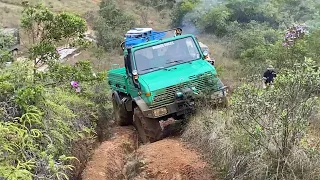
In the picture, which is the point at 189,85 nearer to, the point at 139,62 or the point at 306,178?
the point at 139,62

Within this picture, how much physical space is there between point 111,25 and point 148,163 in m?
23.9

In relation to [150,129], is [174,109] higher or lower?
higher

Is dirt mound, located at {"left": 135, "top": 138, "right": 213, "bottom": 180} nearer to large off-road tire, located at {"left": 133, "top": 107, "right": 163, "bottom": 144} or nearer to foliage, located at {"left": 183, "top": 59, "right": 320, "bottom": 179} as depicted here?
large off-road tire, located at {"left": 133, "top": 107, "right": 163, "bottom": 144}

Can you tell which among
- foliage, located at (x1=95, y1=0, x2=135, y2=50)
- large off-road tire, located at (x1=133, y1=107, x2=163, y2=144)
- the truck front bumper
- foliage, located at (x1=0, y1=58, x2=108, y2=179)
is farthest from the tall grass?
foliage, located at (x1=95, y1=0, x2=135, y2=50)

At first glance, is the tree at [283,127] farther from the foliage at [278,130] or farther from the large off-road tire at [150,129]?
the large off-road tire at [150,129]

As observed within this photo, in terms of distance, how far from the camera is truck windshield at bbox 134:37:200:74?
10.2 meters

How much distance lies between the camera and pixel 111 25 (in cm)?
3117

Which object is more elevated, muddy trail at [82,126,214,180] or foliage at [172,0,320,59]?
muddy trail at [82,126,214,180]

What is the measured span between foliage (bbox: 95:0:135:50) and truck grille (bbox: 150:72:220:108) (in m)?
19.1

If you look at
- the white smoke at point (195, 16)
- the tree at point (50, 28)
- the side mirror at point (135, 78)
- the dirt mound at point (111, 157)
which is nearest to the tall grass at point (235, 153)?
the dirt mound at point (111, 157)

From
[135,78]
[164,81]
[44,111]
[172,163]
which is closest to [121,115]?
[135,78]

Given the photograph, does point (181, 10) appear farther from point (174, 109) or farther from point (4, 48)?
point (174, 109)

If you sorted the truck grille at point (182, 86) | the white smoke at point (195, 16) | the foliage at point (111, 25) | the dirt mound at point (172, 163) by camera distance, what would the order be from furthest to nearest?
1. the white smoke at point (195, 16)
2. the foliage at point (111, 25)
3. the truck grille at point (182, 86)
4. the dirt mound at point (172, 163)

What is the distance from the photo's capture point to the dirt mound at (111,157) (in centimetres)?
817
